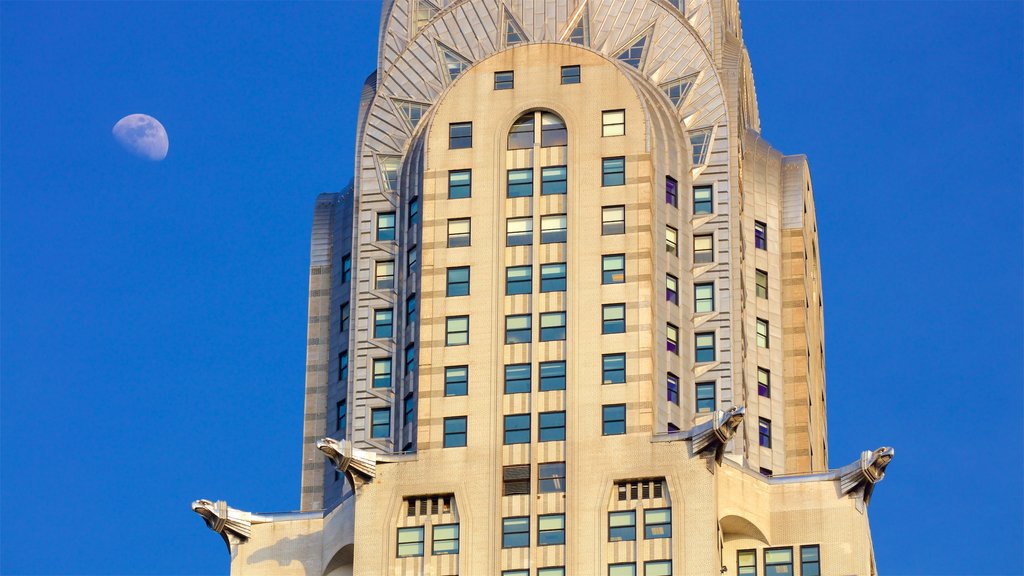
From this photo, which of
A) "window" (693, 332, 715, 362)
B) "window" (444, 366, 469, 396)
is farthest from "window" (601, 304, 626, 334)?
"window" (444, 366, 469, 396)

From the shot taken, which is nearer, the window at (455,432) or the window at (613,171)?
the window at (455,432)

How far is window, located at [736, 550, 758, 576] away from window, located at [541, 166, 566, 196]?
70.8ft

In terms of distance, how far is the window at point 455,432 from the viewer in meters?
139

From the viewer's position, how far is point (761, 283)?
150750 mm

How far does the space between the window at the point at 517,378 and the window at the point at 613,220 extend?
8775 millimetres

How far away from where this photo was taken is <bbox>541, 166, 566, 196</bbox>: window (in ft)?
472

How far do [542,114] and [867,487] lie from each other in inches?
1057

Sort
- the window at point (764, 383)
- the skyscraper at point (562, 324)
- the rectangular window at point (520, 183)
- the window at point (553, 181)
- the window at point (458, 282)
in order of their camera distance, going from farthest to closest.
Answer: the window at point (764, 383) → the rectangular window at point (520, 183) → the window at point (553, 181) → the window at point (458, 282) → the skyscraper at point (562, 324)

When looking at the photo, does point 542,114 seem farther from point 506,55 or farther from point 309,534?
point 309,534

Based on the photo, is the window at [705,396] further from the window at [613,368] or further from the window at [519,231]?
the window at [519,231]

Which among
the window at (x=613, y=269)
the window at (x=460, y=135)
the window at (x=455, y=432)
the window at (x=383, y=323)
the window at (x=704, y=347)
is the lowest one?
the window at (x=455, y=432)

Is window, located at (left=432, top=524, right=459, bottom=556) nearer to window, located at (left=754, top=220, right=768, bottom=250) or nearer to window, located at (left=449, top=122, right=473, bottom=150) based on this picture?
window, located at (left=449, top=122, right=473, bottom=150)

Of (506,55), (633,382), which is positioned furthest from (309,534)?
(506,55)

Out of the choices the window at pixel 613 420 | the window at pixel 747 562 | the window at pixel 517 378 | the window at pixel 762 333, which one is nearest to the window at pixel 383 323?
the window at pixel 517 378
